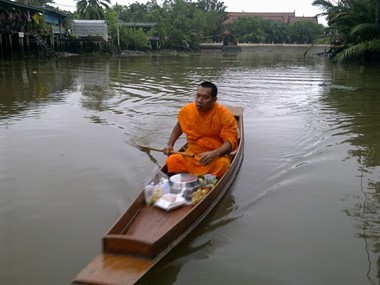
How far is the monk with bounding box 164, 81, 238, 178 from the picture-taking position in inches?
177

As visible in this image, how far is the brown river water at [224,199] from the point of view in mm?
3424

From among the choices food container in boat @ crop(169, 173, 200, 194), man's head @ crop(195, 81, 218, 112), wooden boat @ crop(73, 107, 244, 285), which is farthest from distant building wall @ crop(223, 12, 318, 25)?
wooden boat @ crop(73, 107, 244, 285)

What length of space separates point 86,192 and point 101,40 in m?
33.7

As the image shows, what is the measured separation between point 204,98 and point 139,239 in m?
1.99

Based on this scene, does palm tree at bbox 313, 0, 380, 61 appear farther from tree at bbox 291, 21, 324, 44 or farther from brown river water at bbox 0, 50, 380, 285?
tree at bbox 291, 21, 324, 44

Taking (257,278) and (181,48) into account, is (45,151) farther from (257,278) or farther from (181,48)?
(181,48)

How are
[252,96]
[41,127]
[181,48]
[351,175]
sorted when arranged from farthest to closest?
[181,48]
[252,96]
[41,127]
[351,175]

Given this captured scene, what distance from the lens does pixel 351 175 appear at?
216 inches

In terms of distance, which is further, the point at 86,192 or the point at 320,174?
the point at 320,174

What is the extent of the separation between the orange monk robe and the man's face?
5.0 inches

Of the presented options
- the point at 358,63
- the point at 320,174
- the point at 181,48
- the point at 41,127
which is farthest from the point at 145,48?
the point at 320,174

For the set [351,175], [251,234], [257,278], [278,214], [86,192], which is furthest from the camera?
[351,175]

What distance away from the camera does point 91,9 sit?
141ft

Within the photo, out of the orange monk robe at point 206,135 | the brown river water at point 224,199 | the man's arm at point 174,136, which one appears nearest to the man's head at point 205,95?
the orange monk robe at point 206,135
